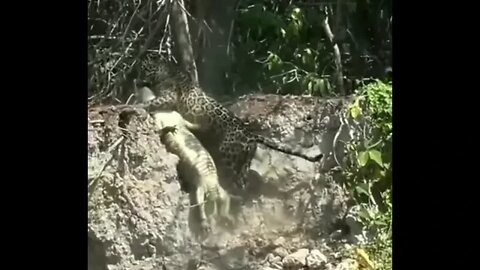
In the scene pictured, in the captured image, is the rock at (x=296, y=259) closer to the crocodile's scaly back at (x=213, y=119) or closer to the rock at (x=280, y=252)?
the rock at (x=280, y=252)

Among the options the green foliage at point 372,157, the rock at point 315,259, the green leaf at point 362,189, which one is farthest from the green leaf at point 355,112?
the rock at point 315,259

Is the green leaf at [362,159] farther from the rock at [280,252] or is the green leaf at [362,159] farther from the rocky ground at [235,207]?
the rock at [280,252]

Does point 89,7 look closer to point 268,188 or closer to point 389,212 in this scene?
point 268,188

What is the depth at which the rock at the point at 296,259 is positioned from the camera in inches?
61.7

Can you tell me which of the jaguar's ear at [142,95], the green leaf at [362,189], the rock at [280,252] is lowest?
the rock at [280,252]

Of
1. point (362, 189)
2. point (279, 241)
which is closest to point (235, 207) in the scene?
point (279, 241)

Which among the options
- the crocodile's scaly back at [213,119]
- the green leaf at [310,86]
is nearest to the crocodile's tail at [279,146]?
the crocodile's scaly back at [213,119]

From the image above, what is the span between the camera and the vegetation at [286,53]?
1540mm

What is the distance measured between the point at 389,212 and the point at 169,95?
0.46 metres

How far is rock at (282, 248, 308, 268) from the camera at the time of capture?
157cm

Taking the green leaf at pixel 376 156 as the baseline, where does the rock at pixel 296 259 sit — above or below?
below
